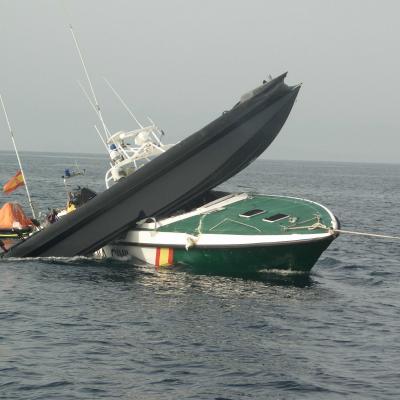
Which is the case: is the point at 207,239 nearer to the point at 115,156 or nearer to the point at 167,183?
the point at 167,183

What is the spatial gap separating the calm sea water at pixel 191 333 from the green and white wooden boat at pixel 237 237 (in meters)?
0.59

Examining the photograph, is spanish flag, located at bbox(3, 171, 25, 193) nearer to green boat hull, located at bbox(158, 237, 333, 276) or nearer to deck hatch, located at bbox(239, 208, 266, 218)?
green boat hull, located at bbox(158, 237, 333, 276)

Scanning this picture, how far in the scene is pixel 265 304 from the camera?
21.9 meters

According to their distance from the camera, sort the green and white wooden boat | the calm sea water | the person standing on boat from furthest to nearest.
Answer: the person standing on boat → the green and white wooden boat → the calm sea water

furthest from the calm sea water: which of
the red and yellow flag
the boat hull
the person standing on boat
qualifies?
the person standing on boat

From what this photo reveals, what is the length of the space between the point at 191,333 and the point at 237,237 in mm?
6489

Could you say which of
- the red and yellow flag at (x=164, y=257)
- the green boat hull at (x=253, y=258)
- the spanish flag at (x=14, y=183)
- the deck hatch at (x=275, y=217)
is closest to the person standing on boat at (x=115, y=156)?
the spanish flag at (x=14, y=183)

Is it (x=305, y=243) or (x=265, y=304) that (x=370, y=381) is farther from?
(x=305, y=243)

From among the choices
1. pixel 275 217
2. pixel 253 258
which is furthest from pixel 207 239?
pixel 275 217

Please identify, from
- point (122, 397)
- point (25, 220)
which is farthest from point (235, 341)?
point (25, 220)

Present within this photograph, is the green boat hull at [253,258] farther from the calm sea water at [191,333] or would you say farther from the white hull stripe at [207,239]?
the calm sea water at [191,333]

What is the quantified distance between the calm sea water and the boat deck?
1762 millimetres

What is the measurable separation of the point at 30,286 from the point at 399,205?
53297mm

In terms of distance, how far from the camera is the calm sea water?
15.2 m
